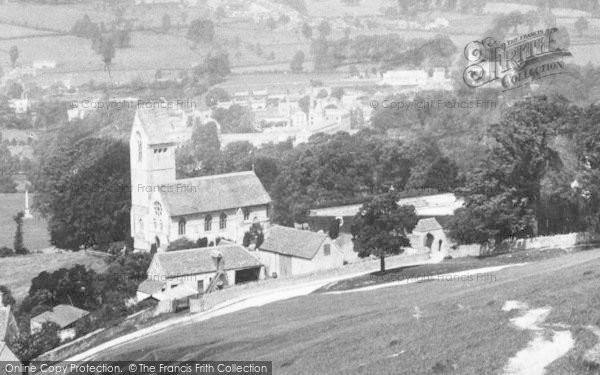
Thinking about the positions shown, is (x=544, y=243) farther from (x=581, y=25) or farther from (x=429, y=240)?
(x=581, y=25)

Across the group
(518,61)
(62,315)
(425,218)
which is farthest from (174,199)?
(518,61)

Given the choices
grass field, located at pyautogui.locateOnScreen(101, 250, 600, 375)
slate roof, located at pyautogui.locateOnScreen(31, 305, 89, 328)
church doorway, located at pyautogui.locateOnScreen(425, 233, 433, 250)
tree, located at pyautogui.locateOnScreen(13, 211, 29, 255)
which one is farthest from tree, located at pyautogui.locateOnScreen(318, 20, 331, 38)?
grass field, located at pyautogui.locateOnScreen(101, 250, 600, 375)

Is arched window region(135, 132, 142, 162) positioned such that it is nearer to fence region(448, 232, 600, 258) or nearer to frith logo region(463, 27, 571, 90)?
fence region(448, 232, 600, 258)

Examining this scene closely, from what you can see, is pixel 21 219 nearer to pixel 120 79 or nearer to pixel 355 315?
pixel 355 315

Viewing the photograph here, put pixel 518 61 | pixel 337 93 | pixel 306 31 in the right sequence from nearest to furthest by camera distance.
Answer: pixel 518 61 → pixel 337 93 → pixel 306 31

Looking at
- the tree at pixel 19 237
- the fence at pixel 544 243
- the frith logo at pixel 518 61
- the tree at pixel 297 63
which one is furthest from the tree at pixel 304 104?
the fence at pixel 544 243
